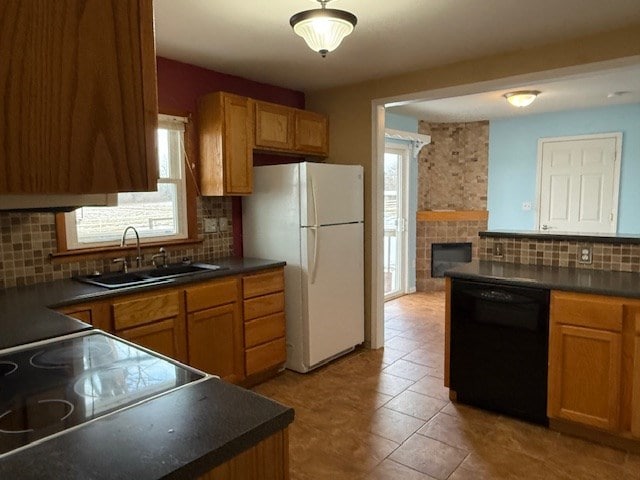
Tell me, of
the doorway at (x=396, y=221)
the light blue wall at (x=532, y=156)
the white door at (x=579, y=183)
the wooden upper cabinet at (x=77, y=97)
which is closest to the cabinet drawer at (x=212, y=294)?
the wooden upper cabinet at (x=77, y=97)

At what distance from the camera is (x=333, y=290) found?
3676mm

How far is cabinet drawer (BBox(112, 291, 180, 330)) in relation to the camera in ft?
8.18

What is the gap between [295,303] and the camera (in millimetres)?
3561

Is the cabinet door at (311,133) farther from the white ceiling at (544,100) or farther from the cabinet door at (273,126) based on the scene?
the white ceiling at (544,100)

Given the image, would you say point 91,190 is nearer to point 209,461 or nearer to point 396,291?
point 209,461

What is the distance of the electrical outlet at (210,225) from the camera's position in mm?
3635

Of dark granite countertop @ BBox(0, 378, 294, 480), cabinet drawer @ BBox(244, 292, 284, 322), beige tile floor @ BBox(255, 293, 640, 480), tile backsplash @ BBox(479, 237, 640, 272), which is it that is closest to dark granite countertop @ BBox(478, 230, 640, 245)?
tile backsplash @ BBox(479, 237, 640, 272)

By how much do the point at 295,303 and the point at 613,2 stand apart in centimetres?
270

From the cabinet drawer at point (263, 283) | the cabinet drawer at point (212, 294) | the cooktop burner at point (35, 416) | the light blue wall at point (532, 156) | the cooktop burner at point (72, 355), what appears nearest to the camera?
the cooktop burner at point (35, 416)

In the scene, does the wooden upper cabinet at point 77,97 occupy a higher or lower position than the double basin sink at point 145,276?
higher

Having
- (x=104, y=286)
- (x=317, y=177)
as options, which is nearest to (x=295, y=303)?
(x=317, y=177)

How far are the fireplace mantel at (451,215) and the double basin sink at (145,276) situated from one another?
3706 millimetres

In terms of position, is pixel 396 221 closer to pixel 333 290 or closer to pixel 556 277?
pixel 333 290

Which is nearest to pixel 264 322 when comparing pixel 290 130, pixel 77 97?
pixel 290 130
